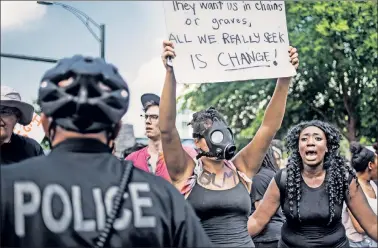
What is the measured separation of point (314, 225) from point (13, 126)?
2188 millimetres

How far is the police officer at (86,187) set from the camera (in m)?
2.04

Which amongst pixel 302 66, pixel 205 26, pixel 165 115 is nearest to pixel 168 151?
pixel 165 115

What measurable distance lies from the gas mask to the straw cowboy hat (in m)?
1.13

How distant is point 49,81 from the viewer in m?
2.16

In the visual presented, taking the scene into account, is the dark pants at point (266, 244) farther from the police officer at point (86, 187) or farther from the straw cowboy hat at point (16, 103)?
the police officer at point (86, 187)

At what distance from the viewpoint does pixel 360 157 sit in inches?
265

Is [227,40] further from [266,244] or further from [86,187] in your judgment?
[86,187]

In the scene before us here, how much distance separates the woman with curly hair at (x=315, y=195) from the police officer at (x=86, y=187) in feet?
8.41

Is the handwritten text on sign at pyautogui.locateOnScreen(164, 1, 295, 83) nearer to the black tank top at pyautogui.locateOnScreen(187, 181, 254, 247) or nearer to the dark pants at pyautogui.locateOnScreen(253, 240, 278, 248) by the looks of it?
the black tank top at pyautogui.locateOnScreen(187, 181, 254, 247)

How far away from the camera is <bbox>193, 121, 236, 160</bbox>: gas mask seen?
418 cm

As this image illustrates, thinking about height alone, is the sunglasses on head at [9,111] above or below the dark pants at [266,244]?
above

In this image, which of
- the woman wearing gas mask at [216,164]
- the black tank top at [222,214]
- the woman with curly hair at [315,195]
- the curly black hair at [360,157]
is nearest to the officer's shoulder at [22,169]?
the woman wearing gas mask at [216,164]

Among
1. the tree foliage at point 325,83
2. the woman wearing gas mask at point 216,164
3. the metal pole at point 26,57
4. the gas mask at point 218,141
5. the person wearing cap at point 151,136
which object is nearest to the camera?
the woman wearing gas mask at point 216,164

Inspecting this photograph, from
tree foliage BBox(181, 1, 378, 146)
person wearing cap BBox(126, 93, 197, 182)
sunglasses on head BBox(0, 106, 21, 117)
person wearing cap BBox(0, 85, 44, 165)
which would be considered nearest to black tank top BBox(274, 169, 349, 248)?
person wearing cap BBox(126, 93, 197, 182)
